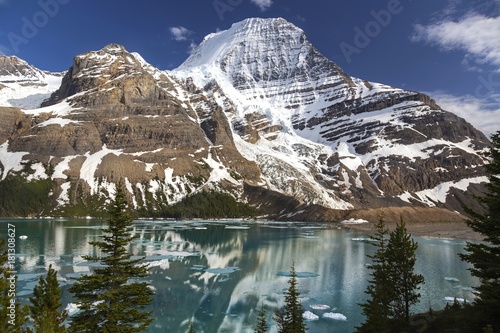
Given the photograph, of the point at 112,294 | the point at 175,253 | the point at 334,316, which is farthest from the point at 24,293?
the point at 175,253

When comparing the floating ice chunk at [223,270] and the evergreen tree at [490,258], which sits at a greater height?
the evergreen tree at [490,258]

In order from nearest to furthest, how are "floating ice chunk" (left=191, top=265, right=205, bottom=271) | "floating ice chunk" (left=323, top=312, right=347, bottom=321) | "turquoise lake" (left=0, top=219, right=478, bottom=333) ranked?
1. "floating ice chunk" (left=323, top=312, right=347, bottom=321)
2. "turquoise lake" (left=0, top=219, right=478, bottom=333)
3. "floating ice chunk" (left=191, top=265, right=205, bottom=271)

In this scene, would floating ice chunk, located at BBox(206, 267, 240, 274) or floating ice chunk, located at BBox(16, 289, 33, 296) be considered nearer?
floating ice chunk, located at BBox(16, 289, 33, 296)

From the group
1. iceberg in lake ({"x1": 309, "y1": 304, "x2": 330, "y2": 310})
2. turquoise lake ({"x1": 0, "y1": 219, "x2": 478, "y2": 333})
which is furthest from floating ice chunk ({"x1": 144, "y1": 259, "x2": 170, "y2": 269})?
iceberg in lake ({"x1": 309, "y1": 304, "x2": 330, "y2": 310})

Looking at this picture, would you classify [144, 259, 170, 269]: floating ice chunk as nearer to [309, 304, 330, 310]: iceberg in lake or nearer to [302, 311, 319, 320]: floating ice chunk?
[309, 304, 330, 310]: iceberg in lake

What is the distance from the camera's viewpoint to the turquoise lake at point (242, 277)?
5406cm

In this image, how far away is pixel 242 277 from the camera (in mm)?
79812

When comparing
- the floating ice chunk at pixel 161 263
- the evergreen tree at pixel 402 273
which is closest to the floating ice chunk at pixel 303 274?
the floating ice chunk at pixel 161 263

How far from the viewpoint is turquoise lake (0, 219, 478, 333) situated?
54.1m

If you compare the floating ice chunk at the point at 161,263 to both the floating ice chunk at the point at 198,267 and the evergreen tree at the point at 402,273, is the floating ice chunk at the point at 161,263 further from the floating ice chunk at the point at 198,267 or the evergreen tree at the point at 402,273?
the evergreen tree at the point at 402,273

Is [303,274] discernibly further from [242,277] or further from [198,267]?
[198,267]

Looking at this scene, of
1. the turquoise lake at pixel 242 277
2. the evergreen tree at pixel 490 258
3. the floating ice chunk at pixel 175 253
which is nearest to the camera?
the evergreen tree at pixel 490 258

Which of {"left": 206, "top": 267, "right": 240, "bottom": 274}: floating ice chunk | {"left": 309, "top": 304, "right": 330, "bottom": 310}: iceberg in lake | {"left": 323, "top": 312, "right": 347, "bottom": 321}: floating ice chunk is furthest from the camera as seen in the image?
{"left": 206, "top": 267, "right": 240, "bottom": 274}: floating ice chunk

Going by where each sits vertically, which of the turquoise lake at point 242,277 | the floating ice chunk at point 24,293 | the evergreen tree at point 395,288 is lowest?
the turquoise lake at point 242,277
